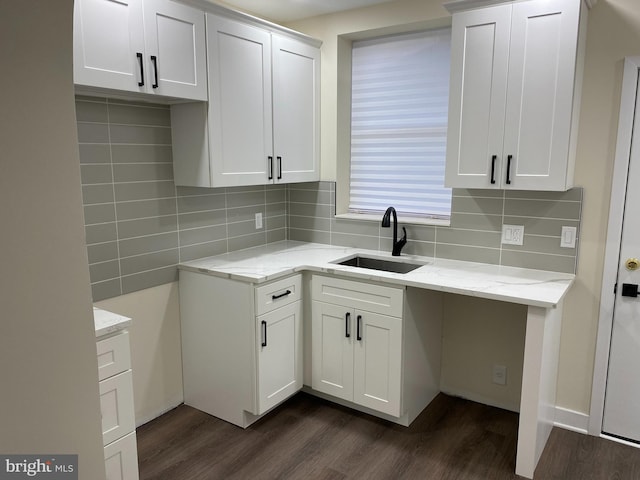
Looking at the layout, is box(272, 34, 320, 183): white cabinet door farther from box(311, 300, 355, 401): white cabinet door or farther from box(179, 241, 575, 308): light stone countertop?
box(311, 300, 355, 401): white cabinet door

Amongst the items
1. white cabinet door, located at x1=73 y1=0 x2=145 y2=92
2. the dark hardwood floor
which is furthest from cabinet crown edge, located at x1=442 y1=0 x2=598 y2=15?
the dark hardwood floor

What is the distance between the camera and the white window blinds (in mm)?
3082

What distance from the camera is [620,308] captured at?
254 centimetres

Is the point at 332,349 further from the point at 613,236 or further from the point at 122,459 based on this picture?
the point at 613,236

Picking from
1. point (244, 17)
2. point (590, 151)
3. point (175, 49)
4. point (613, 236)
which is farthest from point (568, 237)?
point (175, 49)

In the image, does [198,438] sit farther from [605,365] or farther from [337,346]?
[605,365]

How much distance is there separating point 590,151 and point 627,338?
1.02 m

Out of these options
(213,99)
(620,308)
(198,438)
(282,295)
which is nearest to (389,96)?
(213,99)

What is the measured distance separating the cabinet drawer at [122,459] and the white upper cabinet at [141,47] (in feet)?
4.92

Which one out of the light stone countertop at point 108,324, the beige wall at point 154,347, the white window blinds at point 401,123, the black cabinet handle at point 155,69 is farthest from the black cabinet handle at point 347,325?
the black cabinet handle at point 155,69

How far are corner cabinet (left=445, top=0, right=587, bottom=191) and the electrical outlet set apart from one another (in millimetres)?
1174

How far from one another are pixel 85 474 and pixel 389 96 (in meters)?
2.92

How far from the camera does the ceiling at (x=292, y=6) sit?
296 centimetres

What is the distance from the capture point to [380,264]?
312cm
